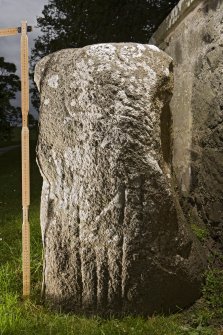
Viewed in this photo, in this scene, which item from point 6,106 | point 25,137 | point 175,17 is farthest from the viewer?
point 6,106

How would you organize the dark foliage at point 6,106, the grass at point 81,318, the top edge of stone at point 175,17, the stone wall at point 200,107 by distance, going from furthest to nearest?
the dark foliage at point 6,106, the top edge of stone at point 175,17, the stone wall at point 200,107, the grass at point 81,318

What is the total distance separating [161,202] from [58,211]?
68cm

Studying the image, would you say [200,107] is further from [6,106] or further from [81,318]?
[6,106]

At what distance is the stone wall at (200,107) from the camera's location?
4223mm

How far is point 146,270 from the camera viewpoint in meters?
3.42

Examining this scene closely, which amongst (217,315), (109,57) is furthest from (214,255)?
(109,57)

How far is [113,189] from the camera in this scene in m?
3.37

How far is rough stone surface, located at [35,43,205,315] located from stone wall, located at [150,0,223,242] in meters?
0.73

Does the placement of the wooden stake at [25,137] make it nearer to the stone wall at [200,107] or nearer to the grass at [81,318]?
the grass at [81,318]

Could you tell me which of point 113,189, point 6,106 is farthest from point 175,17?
point 6,106

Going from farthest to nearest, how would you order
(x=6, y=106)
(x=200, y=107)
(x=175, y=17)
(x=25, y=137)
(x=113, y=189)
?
(x=6, y=106) < (x=175, y=17) < (x=200, y=107) < (x=25, y=137) < (x=113, y=189)

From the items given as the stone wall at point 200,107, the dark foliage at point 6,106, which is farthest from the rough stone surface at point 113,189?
the dark foliage at point 6,106

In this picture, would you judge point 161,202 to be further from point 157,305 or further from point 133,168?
point 157,305

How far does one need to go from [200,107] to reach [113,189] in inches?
56.8
